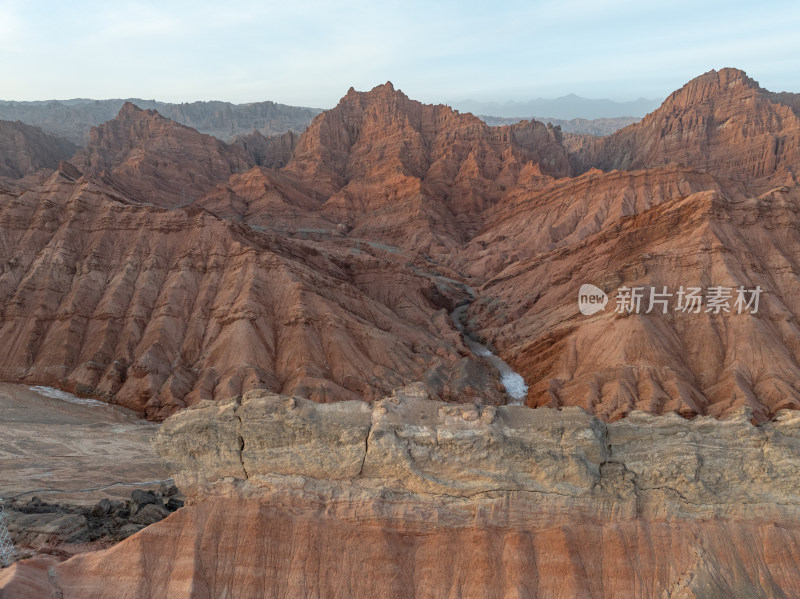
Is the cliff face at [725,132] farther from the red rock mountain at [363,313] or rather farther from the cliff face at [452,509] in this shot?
the cliff face at [452,509]

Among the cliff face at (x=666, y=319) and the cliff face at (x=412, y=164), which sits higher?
the cliff face at (x=412, y=164)

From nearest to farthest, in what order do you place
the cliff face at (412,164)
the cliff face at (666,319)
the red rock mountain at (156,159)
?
1. the cliff face at (666,319)
2. the cliff face at (412,164)
3. the red rock mountain at (156,159)

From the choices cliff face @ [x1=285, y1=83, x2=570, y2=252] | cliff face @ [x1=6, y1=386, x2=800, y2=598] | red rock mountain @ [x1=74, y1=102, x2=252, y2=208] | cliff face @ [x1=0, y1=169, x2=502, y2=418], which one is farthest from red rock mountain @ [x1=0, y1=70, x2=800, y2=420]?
red rock mountain @ [x1=74, y1=102, x2=252, y2=208]

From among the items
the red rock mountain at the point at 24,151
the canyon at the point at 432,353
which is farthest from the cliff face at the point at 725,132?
the red rock mountain at the point at 24,151

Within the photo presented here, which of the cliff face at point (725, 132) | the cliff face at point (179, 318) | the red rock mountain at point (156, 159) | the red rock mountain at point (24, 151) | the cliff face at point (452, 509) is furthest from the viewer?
the red rock mountain at point (24, 151)

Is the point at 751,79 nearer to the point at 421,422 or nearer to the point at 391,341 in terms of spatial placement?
the point at 391,341

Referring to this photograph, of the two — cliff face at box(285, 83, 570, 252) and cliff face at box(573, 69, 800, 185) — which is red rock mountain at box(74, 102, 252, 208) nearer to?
cliff face at box(285, 83, 570, 252)
